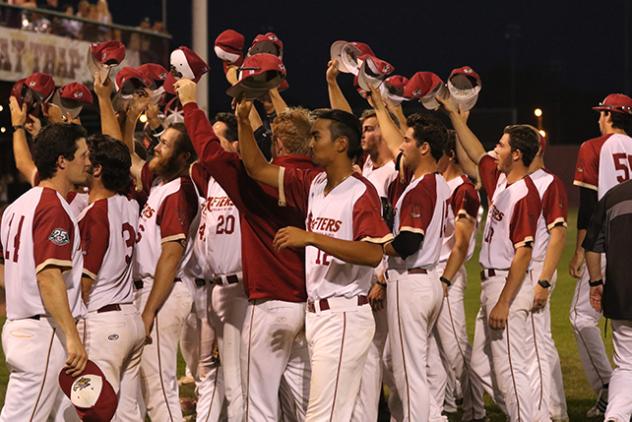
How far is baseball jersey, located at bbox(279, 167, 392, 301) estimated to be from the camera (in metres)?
5.61

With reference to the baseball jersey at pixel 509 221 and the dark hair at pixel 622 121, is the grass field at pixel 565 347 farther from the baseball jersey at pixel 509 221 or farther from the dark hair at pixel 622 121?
the dark hair at pixel 622 121

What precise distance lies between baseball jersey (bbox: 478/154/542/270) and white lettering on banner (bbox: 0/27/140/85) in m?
16.4

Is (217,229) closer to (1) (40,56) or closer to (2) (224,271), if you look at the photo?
(2) (224,271)

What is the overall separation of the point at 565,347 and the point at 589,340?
3034 mm

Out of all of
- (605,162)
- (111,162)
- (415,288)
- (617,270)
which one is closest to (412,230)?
(415,288)

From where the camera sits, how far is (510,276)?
7.40 meters

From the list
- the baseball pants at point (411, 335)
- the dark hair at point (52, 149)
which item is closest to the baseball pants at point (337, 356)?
the baseball pants at point (411, 335)

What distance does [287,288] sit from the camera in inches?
244

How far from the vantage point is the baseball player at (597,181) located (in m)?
8.64

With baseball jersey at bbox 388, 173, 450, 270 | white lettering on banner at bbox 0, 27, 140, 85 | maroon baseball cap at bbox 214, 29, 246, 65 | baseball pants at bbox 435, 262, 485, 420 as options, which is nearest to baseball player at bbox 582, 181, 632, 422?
baseball jersey at bbox 388, 173, 450, 270

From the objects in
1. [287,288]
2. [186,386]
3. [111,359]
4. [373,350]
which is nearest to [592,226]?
[373,350]

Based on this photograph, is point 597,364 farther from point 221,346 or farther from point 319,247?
point 319,247

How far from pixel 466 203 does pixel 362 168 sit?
2.81ft

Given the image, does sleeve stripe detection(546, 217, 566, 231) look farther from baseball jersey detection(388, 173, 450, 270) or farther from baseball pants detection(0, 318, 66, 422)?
baseball pants detection(0, 318, 66, 422)
